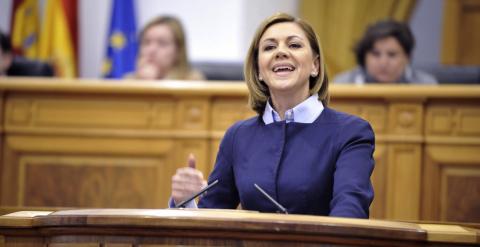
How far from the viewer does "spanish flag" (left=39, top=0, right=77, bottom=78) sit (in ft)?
21.5

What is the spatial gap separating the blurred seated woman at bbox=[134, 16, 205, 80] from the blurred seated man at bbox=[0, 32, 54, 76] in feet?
1.77

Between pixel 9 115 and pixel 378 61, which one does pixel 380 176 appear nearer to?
pixel 378 61

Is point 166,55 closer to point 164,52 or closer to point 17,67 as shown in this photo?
point 164,52

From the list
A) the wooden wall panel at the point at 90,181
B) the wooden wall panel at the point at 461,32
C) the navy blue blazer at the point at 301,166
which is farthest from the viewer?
the wooden wall panel at the point at 461,32

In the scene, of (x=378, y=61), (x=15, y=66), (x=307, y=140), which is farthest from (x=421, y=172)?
(x=15, y=66)

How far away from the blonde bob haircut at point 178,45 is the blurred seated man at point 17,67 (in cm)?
59

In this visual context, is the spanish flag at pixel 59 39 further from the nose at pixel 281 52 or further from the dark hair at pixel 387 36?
the nose at pixel 281 52

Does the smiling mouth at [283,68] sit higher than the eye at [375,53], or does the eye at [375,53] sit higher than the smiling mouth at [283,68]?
the eye at [375,53]

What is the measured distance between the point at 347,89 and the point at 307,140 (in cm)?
165

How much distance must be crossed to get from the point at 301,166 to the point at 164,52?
2.54 metres

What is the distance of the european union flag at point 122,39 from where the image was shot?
6.44 metres

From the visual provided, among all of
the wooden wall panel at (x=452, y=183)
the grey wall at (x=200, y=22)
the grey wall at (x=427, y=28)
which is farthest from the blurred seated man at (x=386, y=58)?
the grey wall at (x=427, y=28)

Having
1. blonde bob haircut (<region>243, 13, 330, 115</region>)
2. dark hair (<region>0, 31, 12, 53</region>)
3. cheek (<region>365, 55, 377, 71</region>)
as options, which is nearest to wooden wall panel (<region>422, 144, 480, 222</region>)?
cheek (<region>365, 55, 377, 71</region>)

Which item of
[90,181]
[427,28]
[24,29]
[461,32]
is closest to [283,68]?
[90,181]
